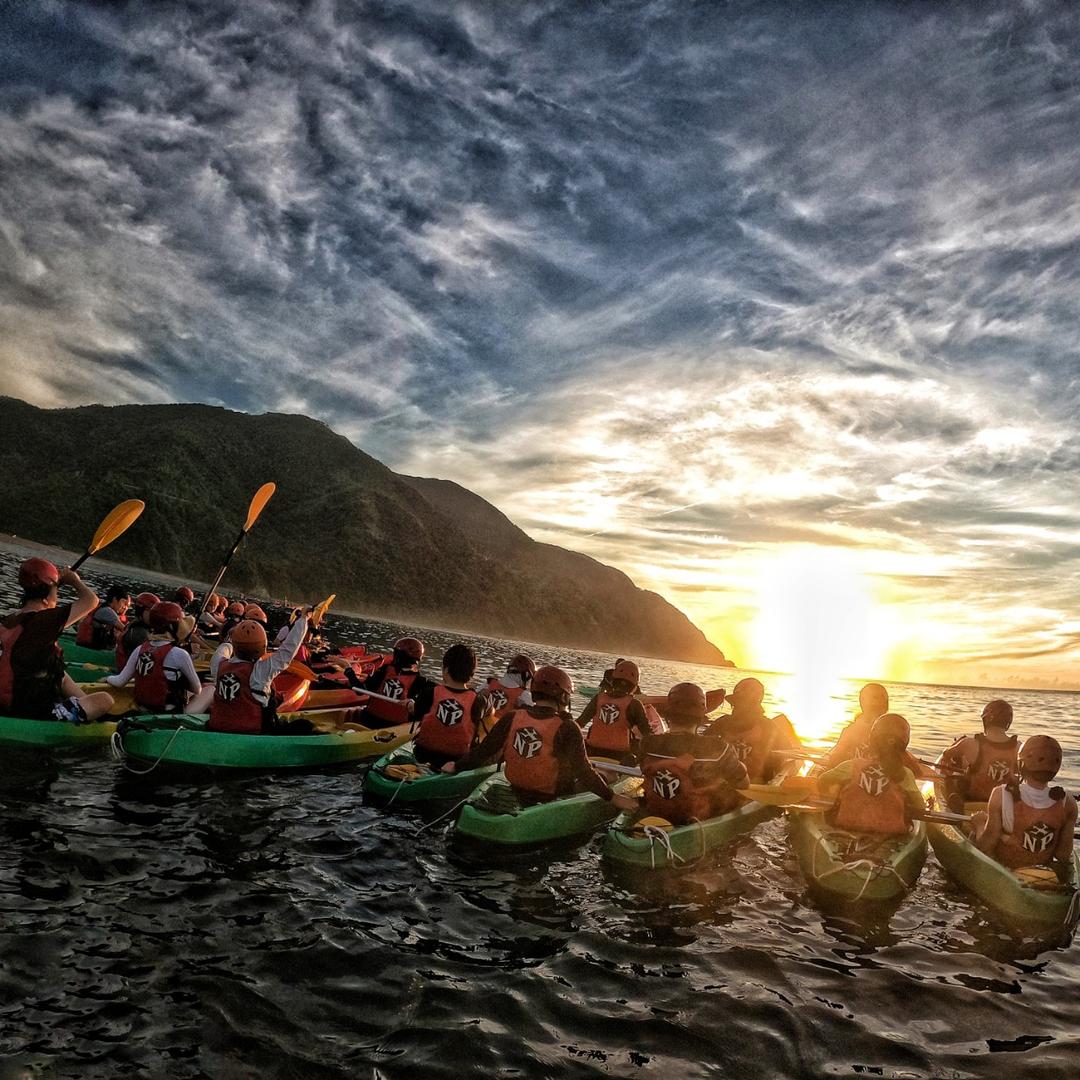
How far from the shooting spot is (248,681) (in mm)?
10602

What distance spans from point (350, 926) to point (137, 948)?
1618 mm

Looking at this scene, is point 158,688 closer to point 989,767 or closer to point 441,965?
point 441,965

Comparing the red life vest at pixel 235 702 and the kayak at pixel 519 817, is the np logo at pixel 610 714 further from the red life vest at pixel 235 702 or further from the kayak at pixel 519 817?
the red life vest at pixel 235 702

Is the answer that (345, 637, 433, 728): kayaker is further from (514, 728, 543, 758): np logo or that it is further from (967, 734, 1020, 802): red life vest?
(967, 734, 1020, 802): red life vest

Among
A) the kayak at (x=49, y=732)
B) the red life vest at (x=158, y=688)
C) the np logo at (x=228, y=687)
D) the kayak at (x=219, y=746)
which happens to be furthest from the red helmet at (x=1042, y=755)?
the kayak at (x=49, y=732)

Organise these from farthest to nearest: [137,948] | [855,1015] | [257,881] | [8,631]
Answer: [8,631], [257,881], [855,1015], [137,948]

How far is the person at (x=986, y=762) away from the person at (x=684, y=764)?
450 centimetres

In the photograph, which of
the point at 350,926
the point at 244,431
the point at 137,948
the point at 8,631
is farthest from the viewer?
the point at 244,431

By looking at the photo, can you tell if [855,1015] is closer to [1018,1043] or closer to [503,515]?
[1018,1043]

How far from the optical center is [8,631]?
32.0 ft

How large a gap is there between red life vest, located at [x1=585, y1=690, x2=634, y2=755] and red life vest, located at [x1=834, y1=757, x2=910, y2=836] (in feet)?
13.0

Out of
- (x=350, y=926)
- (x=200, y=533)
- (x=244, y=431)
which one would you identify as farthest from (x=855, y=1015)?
(x=244, y=431)

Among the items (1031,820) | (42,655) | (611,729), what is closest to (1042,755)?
(1031,820)

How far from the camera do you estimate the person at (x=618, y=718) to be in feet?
38.2
